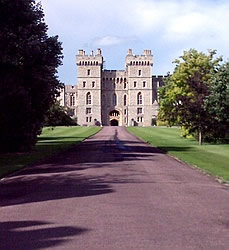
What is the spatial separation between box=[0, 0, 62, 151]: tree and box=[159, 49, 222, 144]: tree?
18.1 m

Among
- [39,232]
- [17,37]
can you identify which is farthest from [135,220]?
[17,37]

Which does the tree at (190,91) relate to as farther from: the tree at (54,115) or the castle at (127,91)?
the castle at (127,91)

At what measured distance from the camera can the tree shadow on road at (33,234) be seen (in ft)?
29.1

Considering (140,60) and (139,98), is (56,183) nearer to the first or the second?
(139,98)

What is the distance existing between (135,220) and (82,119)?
144556 millimetres

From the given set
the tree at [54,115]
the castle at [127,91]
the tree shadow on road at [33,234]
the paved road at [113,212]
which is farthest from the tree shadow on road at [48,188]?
the castle at [127,91]

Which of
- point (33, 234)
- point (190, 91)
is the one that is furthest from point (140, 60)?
point (33, 234)

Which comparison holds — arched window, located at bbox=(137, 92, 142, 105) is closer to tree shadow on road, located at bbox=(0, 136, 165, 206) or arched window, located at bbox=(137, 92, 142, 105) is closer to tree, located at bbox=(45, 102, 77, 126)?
tree, located at bbox=(45, 102, 77, 126)

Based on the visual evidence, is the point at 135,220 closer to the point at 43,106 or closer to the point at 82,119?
the point at 43,106

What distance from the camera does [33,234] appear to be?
9.70m

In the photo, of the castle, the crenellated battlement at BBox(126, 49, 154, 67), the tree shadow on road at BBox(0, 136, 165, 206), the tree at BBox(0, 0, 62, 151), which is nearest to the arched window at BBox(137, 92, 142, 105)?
the castle

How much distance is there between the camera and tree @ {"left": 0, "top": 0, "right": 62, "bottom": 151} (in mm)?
30844

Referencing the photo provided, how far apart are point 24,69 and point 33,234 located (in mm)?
24878

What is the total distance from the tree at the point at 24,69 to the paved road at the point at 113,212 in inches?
447
